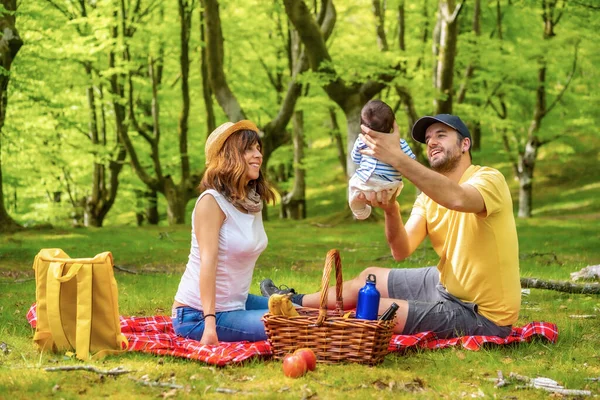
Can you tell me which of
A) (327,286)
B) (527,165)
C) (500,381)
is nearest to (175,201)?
(527,165)

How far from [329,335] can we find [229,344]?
0.76 m

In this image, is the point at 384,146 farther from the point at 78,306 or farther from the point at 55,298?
the point at 55,298

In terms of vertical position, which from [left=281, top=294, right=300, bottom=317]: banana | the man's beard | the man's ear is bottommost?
[left=281, top=294, right=300, bottom=317]: banana

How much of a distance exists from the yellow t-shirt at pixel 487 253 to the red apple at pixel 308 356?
137 cm

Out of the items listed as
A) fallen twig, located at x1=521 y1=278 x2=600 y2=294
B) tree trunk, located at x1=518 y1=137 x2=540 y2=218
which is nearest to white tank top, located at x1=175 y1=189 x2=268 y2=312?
fallen twig, located at x1=521 y1=278 x2=600 y2=294

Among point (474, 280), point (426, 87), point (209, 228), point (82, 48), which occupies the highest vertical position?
point (82, 48)

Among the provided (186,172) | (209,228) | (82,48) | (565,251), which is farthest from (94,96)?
(209,228)

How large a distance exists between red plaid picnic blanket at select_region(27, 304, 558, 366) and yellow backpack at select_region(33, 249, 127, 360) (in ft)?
0.76

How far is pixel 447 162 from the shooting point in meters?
5.16

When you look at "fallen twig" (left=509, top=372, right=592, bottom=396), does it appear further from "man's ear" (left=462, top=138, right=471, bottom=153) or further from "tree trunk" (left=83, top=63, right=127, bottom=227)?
"tree trunk" (left=83, top=63, right=127, bottom=227)

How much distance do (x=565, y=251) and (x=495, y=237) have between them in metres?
7.94

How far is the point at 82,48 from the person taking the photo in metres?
16.6

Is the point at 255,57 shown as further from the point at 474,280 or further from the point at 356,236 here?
the point at 474,280

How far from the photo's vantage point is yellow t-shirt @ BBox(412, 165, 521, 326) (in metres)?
4.96
